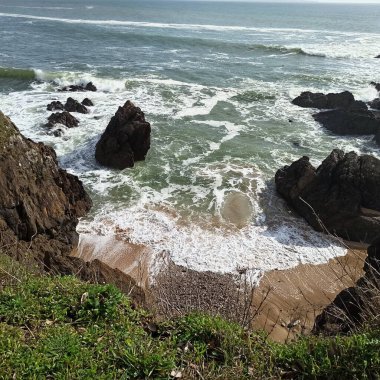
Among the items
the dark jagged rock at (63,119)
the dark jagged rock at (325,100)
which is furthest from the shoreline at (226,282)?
the dark jagged rock at (325,100)

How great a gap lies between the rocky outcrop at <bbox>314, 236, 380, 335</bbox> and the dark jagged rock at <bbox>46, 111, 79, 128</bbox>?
1907 cm

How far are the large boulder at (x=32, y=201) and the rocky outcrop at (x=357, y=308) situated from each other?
7.36 m

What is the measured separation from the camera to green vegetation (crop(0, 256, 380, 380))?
4711 millimetres

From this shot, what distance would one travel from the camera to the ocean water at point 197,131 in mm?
14805

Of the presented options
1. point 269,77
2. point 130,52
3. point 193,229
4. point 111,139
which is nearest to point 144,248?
point 193,229

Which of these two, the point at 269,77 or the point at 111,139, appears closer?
the point at 111,139

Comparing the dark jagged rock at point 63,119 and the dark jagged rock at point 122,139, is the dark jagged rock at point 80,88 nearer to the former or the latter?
the dark jagged rock at point 63,119

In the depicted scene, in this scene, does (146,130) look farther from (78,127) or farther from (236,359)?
(236,359)

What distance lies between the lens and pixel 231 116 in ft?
93.1

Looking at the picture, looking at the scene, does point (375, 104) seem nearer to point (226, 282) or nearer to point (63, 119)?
point (63, 119)

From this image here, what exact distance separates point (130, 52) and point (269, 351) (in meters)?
49.0

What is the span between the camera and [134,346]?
5062mm

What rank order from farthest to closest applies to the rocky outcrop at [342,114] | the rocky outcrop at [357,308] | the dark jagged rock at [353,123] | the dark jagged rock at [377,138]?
the rocky outcrop at [342,114] < the dark jagged rock at [353,123] < the dark jagged rock at [377,138] < the rocky outcrop at [357,308]

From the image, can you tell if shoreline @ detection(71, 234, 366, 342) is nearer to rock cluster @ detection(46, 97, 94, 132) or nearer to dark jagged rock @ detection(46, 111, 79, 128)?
rock cluster @ detection(46, 97, 94, 132)
